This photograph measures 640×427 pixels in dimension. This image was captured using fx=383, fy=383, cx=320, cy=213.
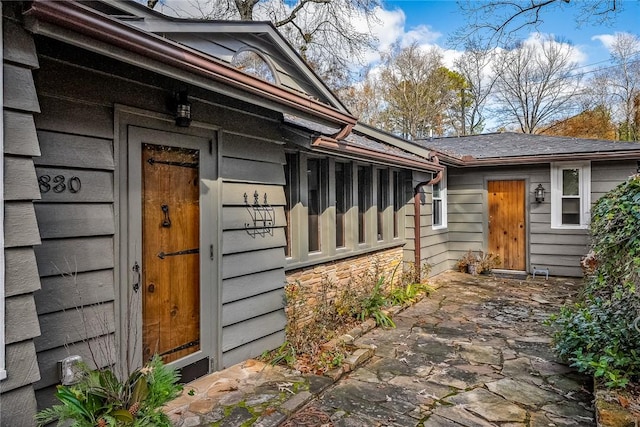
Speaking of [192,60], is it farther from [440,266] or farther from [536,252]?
[536,252]

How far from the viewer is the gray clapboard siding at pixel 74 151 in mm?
2213

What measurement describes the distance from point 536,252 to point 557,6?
5239 millimetres

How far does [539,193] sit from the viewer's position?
8172 millimetres

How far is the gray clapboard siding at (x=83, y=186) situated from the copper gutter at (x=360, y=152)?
2.19 meters

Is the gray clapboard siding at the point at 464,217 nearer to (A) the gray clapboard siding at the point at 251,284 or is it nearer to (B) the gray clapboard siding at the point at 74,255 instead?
(A) the gray clapboard siding at the point at 251,284

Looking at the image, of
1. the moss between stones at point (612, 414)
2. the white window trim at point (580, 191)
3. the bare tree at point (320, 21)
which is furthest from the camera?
the bare tree at point (320, 21)

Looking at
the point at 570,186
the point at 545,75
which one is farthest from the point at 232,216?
the point at 545,75

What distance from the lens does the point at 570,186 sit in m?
8.05

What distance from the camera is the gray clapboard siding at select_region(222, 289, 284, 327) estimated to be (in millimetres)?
3463

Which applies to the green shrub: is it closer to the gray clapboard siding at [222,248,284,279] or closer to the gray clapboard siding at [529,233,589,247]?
the gray clapboard siding at [222,248,284,279]

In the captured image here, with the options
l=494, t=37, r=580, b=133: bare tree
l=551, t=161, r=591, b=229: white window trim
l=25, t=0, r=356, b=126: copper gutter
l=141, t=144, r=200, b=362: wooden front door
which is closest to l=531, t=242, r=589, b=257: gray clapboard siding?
l=551, t=161, r=591, b=229: white window trim

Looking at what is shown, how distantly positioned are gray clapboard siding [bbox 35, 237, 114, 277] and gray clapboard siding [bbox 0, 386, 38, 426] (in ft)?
2.09

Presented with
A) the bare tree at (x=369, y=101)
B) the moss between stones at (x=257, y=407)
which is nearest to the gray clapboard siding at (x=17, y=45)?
the moss between stones at (x=257, y=407)

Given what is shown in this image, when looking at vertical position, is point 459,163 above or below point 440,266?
above
